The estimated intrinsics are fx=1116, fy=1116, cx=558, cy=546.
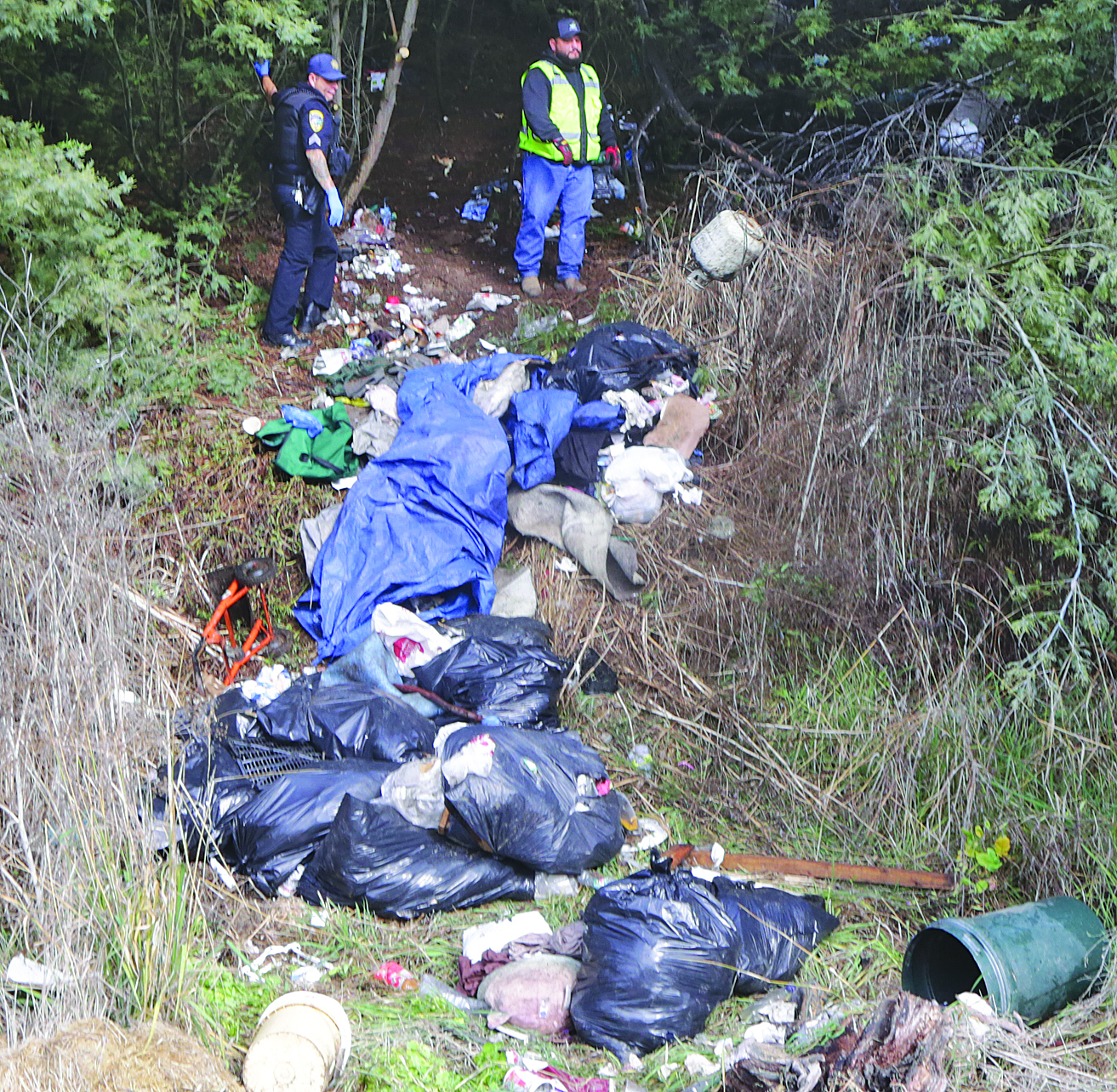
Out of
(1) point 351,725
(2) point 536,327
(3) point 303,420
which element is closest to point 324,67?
(2) point 536,327

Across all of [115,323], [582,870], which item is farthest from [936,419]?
[115,323]

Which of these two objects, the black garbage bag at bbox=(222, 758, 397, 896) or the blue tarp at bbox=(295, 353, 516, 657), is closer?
the black garbage bag at bbox=(222, 758, 397, 896)

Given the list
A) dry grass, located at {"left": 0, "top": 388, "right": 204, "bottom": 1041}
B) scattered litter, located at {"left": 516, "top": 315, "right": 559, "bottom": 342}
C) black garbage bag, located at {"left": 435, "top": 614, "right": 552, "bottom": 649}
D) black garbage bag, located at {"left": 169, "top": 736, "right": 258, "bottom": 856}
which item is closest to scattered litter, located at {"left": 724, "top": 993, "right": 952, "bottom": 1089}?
dry grass, located at {"left": 0, "top": 388, "right": 204, "bottom": 1041}

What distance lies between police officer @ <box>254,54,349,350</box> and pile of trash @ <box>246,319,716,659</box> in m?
0.52

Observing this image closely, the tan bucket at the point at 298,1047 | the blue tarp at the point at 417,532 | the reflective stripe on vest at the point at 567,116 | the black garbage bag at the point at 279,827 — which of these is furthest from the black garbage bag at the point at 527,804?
the reflective stripe on vest at the point at 567,116

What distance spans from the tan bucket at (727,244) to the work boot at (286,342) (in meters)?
2.33

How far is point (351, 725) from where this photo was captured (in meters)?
4.18

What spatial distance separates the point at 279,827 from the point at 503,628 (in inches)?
53.9

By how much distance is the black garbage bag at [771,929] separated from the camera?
331 centimetres

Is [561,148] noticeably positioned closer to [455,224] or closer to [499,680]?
[455,224]

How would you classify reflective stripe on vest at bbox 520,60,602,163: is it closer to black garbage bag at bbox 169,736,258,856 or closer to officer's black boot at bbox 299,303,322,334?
officer's black boot at bbox 299,303,322,334

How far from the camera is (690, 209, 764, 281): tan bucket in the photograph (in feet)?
20.5

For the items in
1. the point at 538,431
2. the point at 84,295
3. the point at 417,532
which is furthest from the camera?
the point at 538,431

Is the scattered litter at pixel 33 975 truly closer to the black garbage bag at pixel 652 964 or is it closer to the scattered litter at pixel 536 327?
the black garbage bag at pixel 652 964
